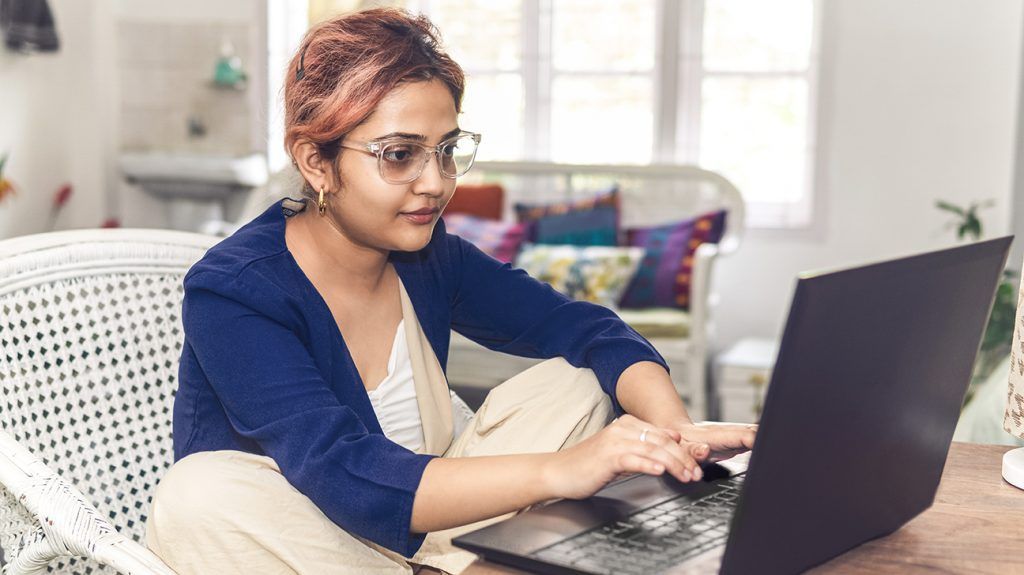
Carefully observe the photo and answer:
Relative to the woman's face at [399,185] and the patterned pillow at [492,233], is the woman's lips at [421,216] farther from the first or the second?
the patterned pillow at [492,233]

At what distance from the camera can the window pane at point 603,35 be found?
4.98m

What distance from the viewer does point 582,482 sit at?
1.04 meters

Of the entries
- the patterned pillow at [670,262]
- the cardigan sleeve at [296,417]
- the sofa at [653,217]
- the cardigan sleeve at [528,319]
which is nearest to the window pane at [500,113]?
the sofa at [653,217]

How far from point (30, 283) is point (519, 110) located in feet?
12.6

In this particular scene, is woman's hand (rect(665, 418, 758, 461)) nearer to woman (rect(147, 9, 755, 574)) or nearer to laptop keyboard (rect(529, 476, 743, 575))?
woman (rect(147, 9, 755, 574))

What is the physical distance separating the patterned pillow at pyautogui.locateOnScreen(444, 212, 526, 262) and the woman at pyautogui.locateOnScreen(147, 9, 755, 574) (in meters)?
2.70

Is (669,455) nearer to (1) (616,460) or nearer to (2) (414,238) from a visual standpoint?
(1) (616,460)

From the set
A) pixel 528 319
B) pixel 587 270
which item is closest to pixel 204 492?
pixel 528 319

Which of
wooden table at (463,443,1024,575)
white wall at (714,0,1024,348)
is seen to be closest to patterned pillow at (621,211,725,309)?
white wall at (714,0,1024,348)

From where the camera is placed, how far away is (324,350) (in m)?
1.42

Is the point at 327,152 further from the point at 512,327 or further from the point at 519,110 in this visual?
the point at 519,110

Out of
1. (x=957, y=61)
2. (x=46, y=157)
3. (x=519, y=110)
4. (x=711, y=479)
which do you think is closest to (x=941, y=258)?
(x=711, y=479)

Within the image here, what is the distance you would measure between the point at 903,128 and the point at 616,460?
3.98 m

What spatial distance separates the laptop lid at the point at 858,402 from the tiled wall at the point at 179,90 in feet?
15.9
